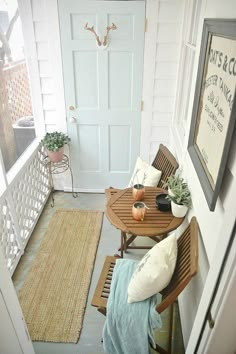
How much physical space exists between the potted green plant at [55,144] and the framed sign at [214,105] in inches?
62.9

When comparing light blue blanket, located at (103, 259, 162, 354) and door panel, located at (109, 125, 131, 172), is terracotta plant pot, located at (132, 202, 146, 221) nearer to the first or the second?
light blue blanket, located at (103, 259, 162, 354)

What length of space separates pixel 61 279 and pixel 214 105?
1.78 metres

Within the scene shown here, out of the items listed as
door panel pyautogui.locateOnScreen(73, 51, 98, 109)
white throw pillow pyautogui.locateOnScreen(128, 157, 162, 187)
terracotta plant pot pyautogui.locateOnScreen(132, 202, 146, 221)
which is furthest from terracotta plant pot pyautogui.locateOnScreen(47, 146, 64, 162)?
terracotta plant pot pyautogui.locateOnScreen(132, 202, 146, 221)

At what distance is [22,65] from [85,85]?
26.0 inches

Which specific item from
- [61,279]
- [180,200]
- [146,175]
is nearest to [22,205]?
[61,279]

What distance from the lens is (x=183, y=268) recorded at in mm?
1462

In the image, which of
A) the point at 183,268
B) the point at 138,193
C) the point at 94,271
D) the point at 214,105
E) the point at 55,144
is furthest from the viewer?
the point at 55,144

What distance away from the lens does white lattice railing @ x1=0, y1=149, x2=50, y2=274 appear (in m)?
2.16

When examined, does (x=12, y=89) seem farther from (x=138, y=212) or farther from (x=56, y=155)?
(x=138, y=212)

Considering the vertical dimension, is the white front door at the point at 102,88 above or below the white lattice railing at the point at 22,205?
above

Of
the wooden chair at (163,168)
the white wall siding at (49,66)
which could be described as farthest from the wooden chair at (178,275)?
the white wall siding at (49,66)

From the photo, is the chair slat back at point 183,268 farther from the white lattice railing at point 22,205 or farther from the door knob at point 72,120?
the door knob at point 72,120

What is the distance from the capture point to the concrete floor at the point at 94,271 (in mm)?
1768

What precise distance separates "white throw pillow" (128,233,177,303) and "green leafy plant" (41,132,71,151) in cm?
172
